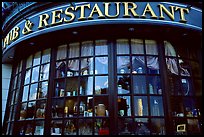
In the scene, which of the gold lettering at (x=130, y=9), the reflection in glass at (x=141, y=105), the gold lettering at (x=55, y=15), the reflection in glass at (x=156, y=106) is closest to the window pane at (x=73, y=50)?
the gold lettering at (x=55, y=15)

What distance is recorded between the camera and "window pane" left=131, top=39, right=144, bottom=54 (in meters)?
5.49

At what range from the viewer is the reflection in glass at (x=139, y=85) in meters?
→ 5.13

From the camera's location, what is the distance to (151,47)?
18.2ft

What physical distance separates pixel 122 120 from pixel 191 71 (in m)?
2.37

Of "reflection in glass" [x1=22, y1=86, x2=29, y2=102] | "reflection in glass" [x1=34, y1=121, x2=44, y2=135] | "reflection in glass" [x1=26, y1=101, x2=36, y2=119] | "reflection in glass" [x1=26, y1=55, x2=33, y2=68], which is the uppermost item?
"reflection in glass" [x1=26, y1=55, x2=33, y2=68]

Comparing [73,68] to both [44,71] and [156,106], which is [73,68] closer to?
[44,71]

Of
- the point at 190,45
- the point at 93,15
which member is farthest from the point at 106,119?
the point at 190,45

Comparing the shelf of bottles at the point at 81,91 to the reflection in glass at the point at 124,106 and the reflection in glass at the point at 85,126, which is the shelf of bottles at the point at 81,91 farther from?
the reflection in glass at the point at 124,106

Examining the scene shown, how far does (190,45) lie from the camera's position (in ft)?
19.7

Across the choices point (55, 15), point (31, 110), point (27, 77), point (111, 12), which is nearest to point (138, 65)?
point (111, 12)

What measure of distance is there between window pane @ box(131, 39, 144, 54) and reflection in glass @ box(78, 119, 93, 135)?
208cm

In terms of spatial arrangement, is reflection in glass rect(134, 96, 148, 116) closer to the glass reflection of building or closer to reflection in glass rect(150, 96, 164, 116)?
the glass reflection of building

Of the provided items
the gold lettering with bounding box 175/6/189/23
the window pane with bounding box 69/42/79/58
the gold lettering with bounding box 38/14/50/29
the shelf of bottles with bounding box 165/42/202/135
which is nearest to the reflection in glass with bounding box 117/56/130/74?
the shelf of bottles with bounding box 165/42/202/135

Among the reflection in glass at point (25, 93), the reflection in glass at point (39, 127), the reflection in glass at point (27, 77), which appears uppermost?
the reflection in glass at point (27, 77)
